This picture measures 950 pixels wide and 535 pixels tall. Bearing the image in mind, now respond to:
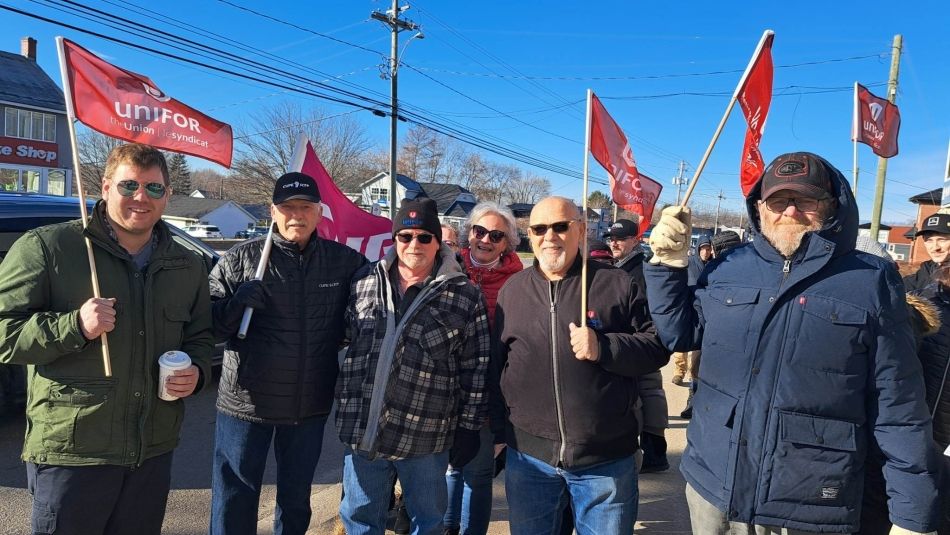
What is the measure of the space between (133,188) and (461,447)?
1.82m

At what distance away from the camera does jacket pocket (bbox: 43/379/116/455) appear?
6.83 ft

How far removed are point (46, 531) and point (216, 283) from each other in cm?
124

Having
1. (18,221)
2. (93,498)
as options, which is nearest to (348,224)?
(18,221)

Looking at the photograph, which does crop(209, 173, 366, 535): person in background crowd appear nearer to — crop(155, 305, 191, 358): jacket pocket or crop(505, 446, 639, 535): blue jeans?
crop(155, 305, 191, 358): jacket pocket

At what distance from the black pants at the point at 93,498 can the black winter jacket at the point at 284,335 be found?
502mm

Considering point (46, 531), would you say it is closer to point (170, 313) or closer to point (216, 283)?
point (170, 313)

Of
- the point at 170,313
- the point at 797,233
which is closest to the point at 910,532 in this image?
the point at 797,233

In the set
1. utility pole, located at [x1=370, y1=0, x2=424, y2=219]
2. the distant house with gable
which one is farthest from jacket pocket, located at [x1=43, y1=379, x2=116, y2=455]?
the distant house with gable

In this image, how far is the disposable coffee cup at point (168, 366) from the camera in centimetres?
224

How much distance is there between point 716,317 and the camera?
2.05 meters

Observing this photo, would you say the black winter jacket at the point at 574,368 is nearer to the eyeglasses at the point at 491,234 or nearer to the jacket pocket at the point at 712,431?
the jacket pocket at the point at 712,431

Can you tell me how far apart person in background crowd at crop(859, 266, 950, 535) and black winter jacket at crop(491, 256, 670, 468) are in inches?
38.5

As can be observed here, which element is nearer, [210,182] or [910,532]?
[910,532]

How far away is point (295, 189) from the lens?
2805 millimetres
